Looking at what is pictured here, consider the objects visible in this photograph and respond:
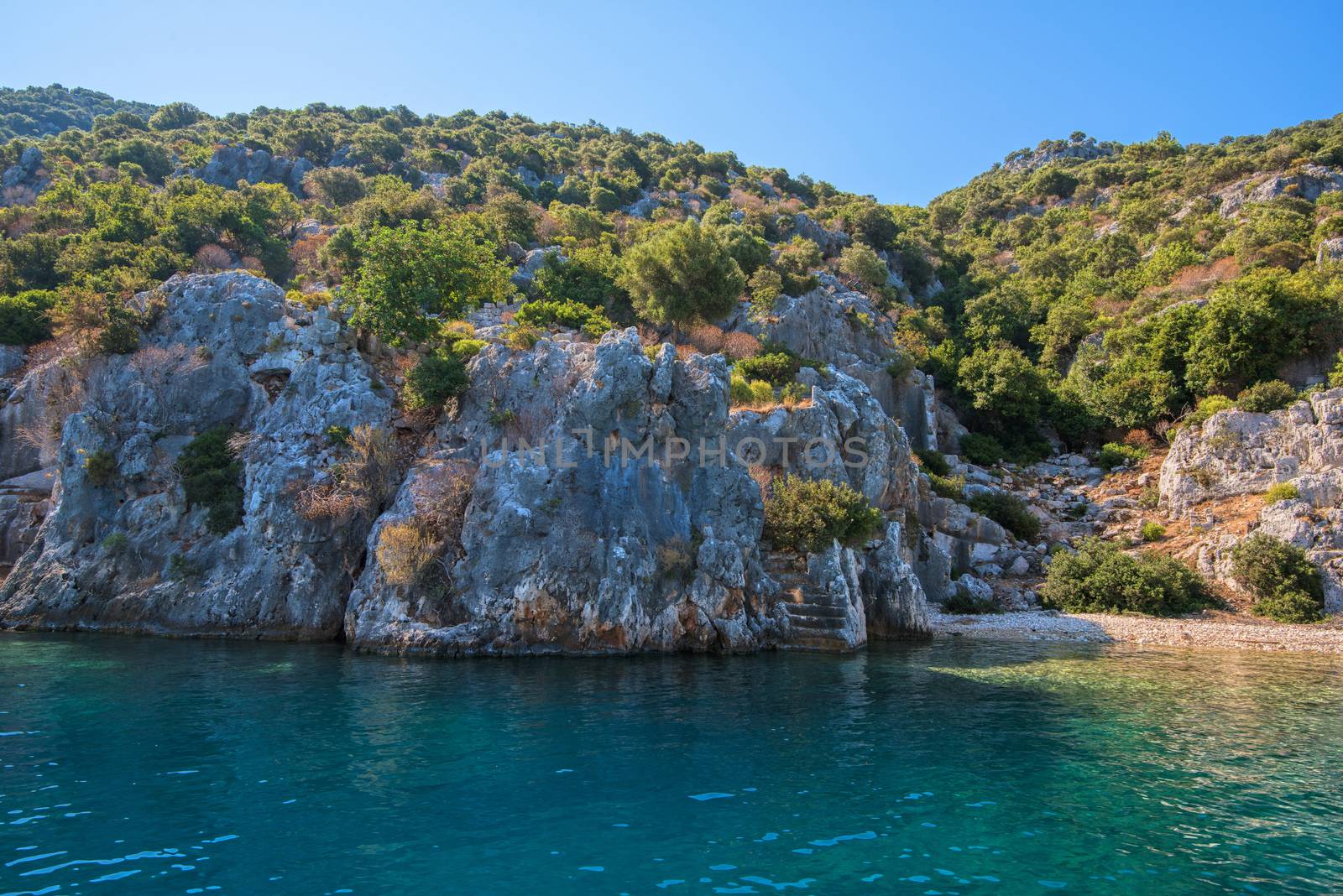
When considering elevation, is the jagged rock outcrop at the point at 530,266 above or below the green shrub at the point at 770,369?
above

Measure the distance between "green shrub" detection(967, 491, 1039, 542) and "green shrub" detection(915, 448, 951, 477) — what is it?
11.5 ft

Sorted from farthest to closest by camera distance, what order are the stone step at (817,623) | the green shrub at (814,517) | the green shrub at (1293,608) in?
the green shrub at (1293,608) → the green shrub at (814,517) → the stone step at (817,623)

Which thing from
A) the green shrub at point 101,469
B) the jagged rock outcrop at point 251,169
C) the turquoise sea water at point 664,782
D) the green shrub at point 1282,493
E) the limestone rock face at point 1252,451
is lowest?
the turquoise sea water at point 664,782

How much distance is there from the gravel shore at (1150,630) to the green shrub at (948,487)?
9.01 metres

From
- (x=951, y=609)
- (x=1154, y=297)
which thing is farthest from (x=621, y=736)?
(x=1154, y=297)

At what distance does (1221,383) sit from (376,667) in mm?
48242

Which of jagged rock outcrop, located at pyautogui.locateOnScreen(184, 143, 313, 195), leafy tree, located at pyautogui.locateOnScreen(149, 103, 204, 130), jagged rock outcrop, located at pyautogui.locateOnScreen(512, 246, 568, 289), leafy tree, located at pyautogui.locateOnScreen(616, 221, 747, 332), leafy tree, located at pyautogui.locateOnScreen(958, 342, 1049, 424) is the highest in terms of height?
leafy tree, located at pyautogui.locateOnScreen(149, 103, 204, 130)

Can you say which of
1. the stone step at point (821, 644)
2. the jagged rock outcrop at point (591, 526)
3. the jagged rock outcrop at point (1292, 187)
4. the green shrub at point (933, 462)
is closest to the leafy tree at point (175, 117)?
the jagged rock outcrop at point (591, 526)

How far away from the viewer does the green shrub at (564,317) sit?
40156mm

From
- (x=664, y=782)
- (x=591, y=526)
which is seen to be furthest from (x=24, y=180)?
(x=664, y=782)

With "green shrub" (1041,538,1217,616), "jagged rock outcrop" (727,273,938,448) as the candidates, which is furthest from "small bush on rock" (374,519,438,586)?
"green shrub" (1041,538,1217,616)

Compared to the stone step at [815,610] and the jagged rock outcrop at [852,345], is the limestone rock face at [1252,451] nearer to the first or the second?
the jagged rock outcrop at [852,345]

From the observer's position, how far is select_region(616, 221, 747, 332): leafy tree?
44062 millimetres

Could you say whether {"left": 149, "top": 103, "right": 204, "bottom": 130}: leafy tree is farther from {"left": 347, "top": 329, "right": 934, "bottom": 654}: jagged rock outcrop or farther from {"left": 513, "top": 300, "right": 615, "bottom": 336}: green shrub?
{"left": 347, "top": 329, "right": 934, "bottom": 654}: jagged rock outcrop
